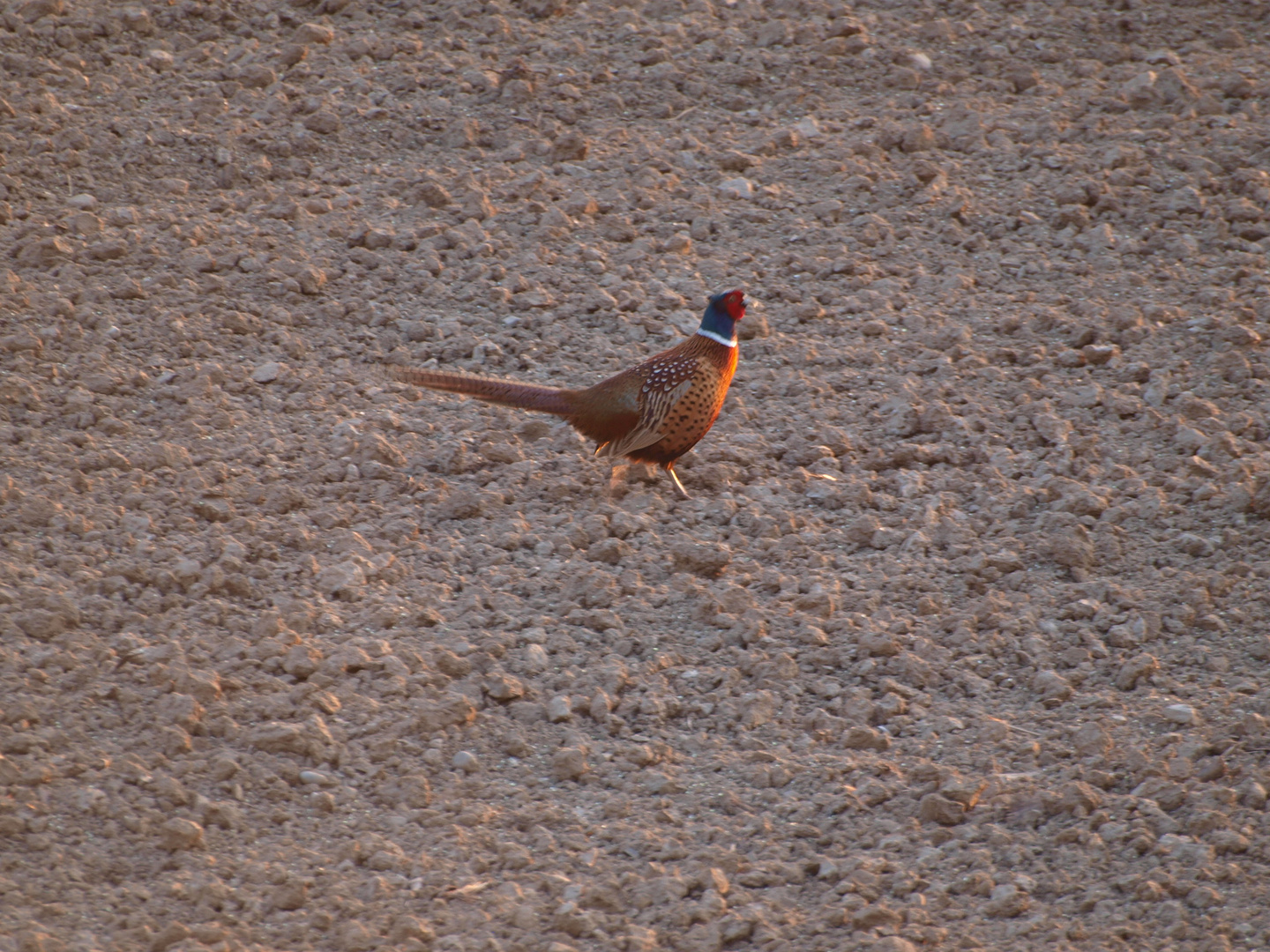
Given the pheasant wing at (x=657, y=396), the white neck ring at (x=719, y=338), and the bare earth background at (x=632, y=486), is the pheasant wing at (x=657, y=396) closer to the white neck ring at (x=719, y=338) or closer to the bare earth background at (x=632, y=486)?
the white neck ring at (x=719, y=338)

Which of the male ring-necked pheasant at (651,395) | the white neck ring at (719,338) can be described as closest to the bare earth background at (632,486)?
the male ring-necked pheasant at (651,395)

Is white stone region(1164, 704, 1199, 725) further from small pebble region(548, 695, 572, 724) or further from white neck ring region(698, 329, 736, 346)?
white neck ring region(698, 329, 736, 346)

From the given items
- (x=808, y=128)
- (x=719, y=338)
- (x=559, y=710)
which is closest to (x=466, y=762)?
(x=559, y=710)

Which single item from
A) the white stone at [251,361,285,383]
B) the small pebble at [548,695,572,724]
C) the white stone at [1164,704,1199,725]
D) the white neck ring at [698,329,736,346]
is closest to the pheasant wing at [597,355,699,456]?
the white neck ring at [698,329,736,346]

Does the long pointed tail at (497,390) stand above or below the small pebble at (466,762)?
above

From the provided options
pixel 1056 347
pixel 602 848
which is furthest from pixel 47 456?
pixel 1056 347

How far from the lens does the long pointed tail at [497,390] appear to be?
4785 millimetres

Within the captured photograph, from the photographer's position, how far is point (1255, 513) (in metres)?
4.61

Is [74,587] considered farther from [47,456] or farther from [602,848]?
[602,848]

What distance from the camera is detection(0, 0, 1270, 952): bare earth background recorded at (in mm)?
3391

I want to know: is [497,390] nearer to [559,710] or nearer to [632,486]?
[632,486]

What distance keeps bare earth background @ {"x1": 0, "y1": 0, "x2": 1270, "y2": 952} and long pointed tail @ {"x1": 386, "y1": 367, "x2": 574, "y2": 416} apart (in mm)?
248

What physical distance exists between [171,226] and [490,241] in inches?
58.2

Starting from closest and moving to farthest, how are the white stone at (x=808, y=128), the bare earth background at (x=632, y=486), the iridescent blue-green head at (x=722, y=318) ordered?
the bare earth background at (x=632, y=486) → the iridescent blue-green head at (x=722, y=318) → the white stone at (x=808, y=128)
